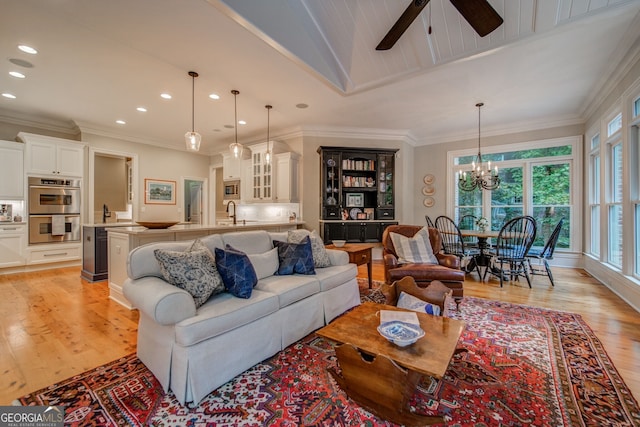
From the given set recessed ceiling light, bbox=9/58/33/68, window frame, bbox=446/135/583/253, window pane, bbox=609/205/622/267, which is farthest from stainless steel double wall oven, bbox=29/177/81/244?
window pane, bbox=609/205/622/267

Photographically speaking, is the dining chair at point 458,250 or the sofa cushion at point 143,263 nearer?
the sofa cushion at point 143,263

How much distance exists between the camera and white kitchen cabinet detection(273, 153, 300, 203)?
5594mm

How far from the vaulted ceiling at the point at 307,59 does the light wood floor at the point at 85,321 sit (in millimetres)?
2841

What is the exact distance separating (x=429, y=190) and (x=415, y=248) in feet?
10.8

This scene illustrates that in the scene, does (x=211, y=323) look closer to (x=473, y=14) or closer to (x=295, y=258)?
(x=295, y=258)

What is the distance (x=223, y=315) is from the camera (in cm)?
183

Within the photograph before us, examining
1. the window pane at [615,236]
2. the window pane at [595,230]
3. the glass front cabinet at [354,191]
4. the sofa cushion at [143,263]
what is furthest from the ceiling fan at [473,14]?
the window pane at [595,230]

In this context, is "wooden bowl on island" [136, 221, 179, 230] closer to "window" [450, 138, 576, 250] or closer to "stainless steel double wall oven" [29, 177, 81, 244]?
"stainless steel double wall oven" [29, 177, 81, 244]

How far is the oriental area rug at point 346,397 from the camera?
152cm

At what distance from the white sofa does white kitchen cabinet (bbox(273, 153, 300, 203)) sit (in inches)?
117

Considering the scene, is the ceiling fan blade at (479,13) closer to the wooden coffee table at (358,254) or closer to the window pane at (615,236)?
the wooden coffee table at (358,254)

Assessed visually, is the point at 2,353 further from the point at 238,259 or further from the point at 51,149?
the point at 51,149

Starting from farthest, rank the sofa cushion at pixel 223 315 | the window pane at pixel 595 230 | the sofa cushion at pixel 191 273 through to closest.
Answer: the window pane at pixel 595 230, the sofa cushion at pixel 191 273, the sofa cushion at pixel 223 315

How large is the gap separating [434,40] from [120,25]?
314 cm
